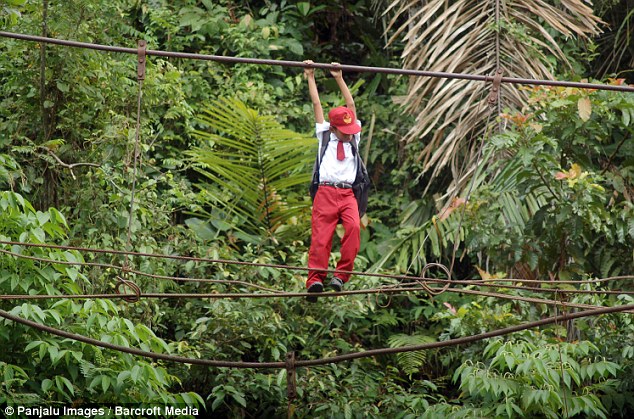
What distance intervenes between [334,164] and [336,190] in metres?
0.13

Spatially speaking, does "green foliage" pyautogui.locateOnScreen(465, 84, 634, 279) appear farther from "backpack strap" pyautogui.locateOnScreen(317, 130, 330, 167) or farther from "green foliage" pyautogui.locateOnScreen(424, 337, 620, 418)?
"backpack strap" pyautogui.locateOnScreen(317, 130, 330, 167)

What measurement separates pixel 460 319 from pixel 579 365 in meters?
0.85

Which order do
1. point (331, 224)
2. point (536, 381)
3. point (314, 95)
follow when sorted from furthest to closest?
point (536, 381) < point (331, 224) < point (314, 95)

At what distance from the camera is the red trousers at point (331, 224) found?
237 inches

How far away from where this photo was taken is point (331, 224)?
239 inches

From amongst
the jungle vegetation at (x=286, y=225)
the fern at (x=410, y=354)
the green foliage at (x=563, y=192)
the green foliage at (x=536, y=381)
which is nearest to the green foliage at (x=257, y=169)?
the jungle vegetation at (x=286, y=225)

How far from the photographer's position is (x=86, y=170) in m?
7.69

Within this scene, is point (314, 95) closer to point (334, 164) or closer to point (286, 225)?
point (334, 164)

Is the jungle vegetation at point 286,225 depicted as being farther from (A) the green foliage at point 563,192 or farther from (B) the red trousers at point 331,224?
(B) the red trousers at point 331,224

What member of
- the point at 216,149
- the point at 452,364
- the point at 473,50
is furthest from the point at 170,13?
the point at 452,364

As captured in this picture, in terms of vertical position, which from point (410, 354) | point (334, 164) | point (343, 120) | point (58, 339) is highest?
point (343, 120)

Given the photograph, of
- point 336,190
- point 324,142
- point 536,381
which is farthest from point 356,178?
point 536,381

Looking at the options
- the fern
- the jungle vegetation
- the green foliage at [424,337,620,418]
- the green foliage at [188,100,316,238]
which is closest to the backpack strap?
the jungle vegetation

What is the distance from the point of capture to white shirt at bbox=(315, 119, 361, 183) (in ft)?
19.9
